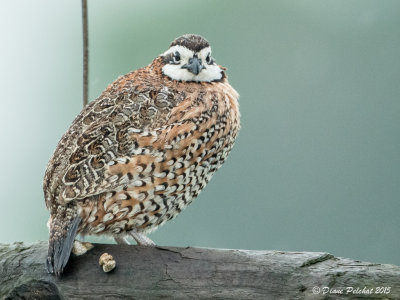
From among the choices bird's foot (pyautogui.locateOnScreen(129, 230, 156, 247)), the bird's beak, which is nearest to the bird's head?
the bird's beak

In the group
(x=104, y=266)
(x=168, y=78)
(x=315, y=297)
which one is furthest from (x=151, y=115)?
(x=315, y=297)

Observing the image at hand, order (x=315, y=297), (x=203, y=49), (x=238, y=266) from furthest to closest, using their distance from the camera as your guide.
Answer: (x=203, y=49)
(x=238, y=266)
(x=315, y=297)

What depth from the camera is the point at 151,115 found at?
12.1 feet

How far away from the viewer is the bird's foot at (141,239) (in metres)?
3.70

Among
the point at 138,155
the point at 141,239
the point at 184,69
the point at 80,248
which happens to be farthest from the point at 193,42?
the point at 80,248

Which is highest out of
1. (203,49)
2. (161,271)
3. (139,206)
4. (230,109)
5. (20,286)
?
(203,49)

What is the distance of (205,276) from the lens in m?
3.21

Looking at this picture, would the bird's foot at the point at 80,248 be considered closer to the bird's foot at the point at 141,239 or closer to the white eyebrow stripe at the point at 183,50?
the bird's foot at the point at 141,239

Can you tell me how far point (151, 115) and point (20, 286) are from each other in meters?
1.28

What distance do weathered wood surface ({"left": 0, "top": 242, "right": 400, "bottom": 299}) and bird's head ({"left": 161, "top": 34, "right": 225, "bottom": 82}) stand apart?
127 cm

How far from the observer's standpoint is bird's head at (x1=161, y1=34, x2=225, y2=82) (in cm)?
397

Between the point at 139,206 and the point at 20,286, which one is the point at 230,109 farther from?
the point at 20,286

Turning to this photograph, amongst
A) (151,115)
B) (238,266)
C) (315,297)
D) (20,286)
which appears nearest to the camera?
(315,297)

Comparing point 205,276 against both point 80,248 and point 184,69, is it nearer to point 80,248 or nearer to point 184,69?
point 80,248
